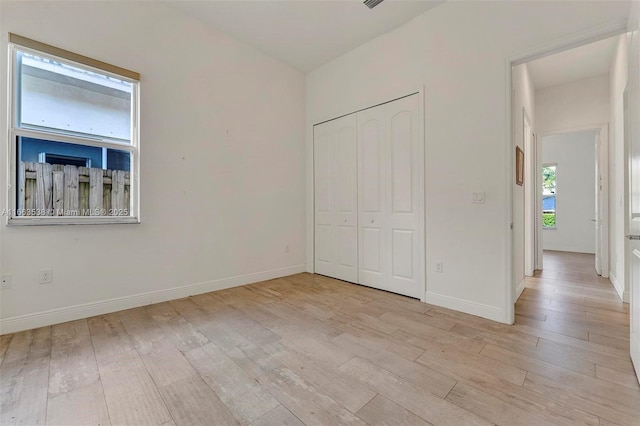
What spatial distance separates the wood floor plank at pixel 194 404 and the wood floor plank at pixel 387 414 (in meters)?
0.63

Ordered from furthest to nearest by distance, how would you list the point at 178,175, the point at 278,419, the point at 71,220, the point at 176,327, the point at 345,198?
the point at 345,198
the point at 178,175
the point at 71,220
the point at 176,327
the point at 278,419

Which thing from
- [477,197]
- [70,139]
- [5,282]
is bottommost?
[5,282]

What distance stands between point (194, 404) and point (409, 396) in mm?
1135

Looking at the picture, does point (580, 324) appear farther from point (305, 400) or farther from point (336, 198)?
point (336, 198)

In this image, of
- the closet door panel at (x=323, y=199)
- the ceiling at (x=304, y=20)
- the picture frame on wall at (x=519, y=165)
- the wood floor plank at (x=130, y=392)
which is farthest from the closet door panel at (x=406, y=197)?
the wood floor plank at (x=130, y=392)

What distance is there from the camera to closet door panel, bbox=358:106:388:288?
11.1 ft

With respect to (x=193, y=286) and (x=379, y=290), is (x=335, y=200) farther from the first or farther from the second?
(x=193, y=286)

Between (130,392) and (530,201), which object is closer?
(130,392)

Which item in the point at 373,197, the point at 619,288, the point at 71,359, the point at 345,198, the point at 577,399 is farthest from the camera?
the point at 345,198

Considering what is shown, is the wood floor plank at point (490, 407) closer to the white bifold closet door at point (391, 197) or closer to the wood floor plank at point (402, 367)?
the wood floor plank at point (402, 367)

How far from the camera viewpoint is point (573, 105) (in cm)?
439

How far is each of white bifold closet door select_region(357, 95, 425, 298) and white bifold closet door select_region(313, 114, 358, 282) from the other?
0.13 metres

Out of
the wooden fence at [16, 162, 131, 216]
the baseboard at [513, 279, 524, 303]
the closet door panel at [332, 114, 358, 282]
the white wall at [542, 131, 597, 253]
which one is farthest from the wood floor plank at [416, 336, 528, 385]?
the white wall at [542, 131, 597, 253]

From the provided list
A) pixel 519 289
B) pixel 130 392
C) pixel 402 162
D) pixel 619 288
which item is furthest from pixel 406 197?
pixel 130 392
